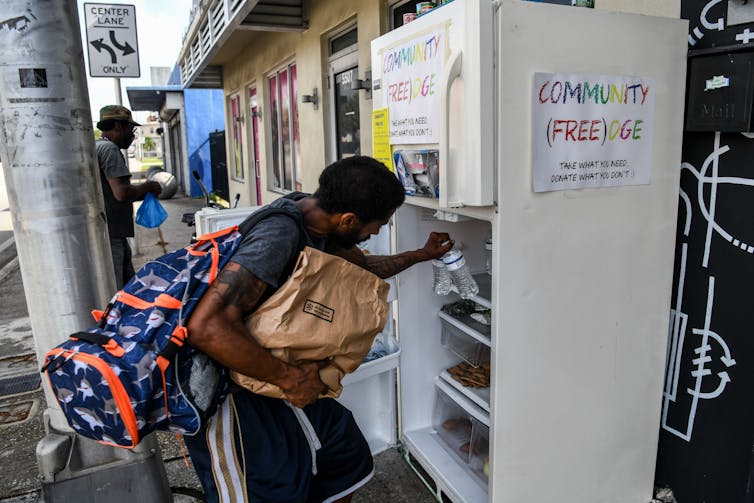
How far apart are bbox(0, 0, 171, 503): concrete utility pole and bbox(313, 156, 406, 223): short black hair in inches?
40.1

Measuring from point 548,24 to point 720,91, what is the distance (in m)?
0.76

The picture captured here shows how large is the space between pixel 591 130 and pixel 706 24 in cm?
68

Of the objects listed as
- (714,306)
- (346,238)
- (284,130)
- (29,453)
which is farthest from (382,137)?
(284,130)

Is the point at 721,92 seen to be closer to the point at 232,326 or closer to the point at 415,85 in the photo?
the point at 415,85

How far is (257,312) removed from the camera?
172 cm

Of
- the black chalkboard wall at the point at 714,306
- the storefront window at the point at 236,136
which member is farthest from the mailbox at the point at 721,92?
the storefront window at the point at 236,136

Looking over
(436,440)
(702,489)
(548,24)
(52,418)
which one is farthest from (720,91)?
(52,418)

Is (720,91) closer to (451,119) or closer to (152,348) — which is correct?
(451,119)

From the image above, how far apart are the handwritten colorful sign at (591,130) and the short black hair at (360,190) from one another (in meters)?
0.56

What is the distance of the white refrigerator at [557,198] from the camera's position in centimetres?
198

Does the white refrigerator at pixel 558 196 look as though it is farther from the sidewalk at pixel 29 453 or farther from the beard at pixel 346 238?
the sidewalk at pixel 29 453

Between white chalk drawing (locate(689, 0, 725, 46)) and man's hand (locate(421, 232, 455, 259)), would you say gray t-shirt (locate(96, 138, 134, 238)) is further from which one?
white chalk drawing (locate(689, 0, 725, 46))

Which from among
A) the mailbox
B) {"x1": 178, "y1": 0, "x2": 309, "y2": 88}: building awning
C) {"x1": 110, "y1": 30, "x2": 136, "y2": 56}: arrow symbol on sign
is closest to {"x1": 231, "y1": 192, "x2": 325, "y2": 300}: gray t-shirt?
the mailbox

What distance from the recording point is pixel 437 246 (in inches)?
101
